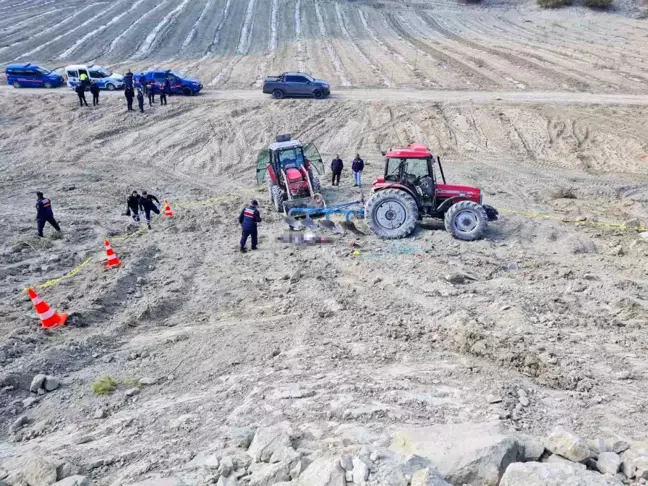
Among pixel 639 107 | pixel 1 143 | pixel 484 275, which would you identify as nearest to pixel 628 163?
pixel 639 107

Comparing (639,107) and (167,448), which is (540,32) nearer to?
(639,107)

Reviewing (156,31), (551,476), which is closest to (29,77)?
(156,31)

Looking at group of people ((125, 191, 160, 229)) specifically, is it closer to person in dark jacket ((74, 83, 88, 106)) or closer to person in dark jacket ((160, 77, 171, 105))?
person in dark jacket ((160, 77, 171, 105))

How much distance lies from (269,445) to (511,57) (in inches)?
1408

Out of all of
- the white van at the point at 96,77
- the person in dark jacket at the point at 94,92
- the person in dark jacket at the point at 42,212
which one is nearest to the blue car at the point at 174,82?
the white van at the point at 96,77

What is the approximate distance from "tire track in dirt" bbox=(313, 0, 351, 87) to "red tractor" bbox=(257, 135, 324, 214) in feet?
54.2

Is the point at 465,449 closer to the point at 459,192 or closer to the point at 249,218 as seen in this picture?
the point at 249,218

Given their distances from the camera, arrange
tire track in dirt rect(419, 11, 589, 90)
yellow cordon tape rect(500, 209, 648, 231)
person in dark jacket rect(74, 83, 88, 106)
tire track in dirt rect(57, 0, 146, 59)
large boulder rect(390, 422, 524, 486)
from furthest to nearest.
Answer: tire track in dirt rect(57, 0, 146, 59), tire track in dirt rect(419, 11, 589, 90), person in dark jacket rect(74, 83, 88, 106), yellow cordon tape rect(500, 209, 648, 231), large boulder rect(390, 422, 524, 486)

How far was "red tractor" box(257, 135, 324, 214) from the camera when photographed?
48.4ft

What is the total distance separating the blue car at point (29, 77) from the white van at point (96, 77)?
44.4 inches

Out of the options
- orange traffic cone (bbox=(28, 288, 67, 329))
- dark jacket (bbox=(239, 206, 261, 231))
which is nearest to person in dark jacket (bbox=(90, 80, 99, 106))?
dark jacket (bbox=(239, 206, 261, 231))

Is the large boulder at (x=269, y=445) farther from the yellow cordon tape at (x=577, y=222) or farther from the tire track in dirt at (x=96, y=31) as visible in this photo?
the tire track in dirt at (x=96, y=31)

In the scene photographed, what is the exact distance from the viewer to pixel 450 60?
35.5 m

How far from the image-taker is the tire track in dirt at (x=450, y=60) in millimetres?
30844
